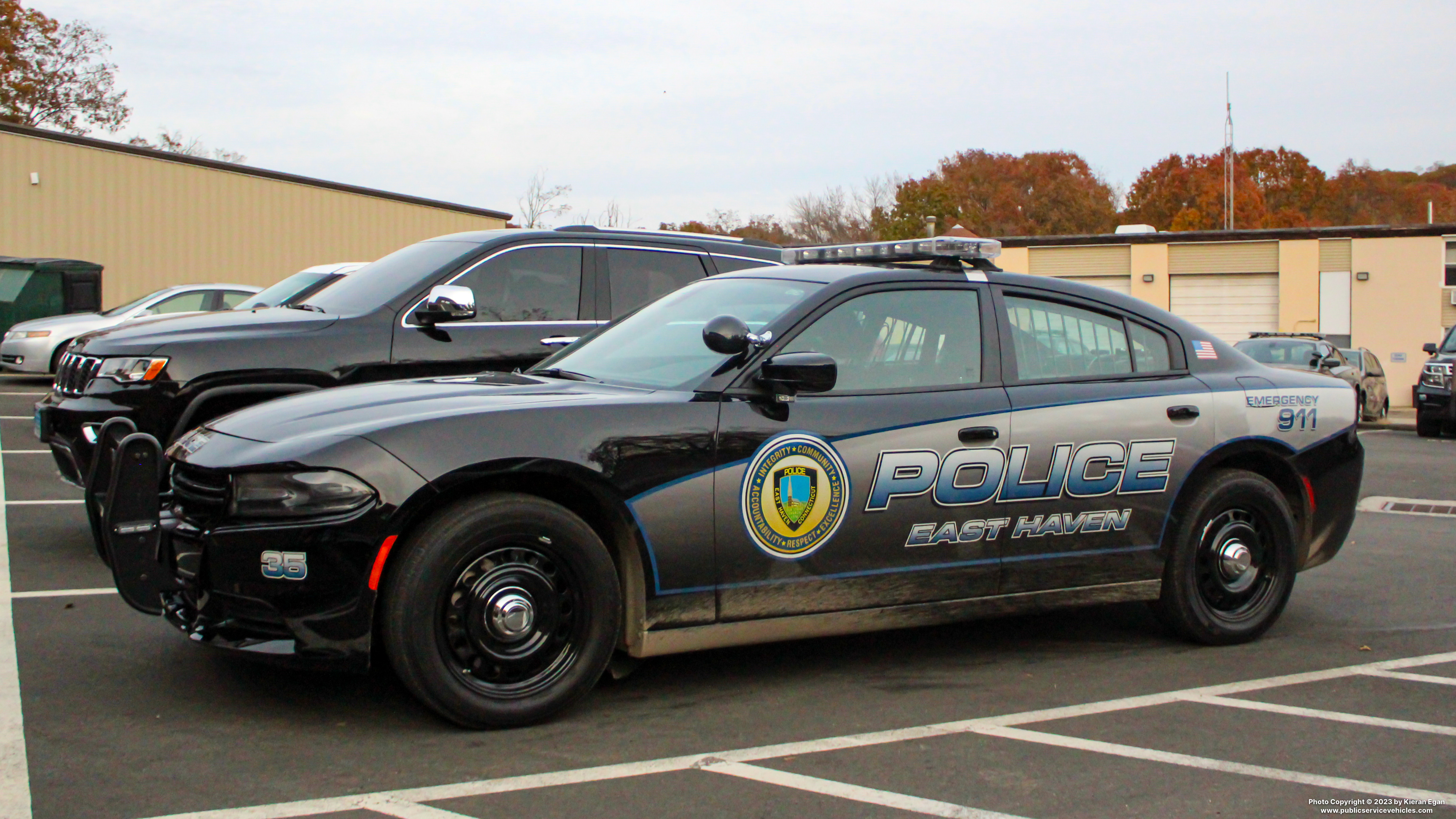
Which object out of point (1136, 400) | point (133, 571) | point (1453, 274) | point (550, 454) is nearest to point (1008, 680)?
point (1136, 400)

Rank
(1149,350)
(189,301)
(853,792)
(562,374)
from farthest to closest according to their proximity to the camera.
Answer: (189,301), (1149,350), (562,374), (853,792)

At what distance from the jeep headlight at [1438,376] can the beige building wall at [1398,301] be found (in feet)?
45.2

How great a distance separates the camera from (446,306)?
6.77 metres

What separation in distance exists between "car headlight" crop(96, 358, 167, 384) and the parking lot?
107cm

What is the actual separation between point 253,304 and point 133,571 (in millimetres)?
5494

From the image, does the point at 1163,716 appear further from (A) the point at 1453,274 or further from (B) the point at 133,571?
(A) the point at 1453,274

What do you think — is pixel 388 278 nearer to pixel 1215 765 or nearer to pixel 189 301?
pixel 1215 765

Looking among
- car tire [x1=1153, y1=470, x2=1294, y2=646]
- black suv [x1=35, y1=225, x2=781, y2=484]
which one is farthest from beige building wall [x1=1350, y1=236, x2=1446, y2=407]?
car tire [x1=1153, y1=470, x2=1294, y2=646]

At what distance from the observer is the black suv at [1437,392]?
18.1m

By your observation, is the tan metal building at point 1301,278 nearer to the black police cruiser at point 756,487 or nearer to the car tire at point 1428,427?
the car tire at point 1428,427

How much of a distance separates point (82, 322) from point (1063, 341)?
54.7 feet

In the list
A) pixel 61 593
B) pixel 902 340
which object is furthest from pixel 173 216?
pixel 902 340

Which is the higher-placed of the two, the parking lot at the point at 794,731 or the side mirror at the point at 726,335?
the side mirror at the point at 726,335

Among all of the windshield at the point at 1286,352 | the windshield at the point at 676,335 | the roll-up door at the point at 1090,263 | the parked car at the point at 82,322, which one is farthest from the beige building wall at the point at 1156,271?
the windshield at the point at 676,335
